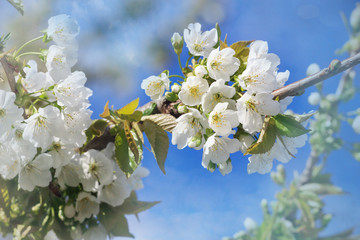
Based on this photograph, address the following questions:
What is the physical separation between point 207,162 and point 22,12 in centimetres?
36

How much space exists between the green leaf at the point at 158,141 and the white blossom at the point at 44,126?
0.43ft

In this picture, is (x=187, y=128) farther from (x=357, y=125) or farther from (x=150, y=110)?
(x=357, y=125)

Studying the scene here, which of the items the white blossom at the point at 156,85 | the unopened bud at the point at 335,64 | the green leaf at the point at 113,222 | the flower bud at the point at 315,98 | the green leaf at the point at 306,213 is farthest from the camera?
the flower bud at the point at 315,98

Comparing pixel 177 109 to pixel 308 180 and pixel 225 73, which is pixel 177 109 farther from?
pixel 308 180

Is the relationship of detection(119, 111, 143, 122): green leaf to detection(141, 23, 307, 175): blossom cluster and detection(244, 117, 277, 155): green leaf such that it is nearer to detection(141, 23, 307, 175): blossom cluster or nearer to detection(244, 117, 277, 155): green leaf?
detection(141, 23, 307, 175): blossom cluster

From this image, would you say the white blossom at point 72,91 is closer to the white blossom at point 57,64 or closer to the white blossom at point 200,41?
the white blossom at point 57,64

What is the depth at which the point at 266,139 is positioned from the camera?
448 millimetres

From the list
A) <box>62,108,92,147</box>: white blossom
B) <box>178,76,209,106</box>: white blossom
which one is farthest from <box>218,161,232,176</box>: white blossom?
<box>62,108,92,147</box>: white blossom

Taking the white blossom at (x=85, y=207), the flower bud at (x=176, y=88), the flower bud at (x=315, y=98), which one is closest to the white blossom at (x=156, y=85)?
the flower bud at (x=176, y=88)

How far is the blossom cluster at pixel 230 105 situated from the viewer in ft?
1.45

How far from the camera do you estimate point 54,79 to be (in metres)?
0.52

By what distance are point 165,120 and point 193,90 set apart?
6 cm

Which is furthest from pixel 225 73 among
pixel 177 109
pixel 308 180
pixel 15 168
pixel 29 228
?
pixel 308 180

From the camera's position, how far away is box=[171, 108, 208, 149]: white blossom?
1.52 ft
